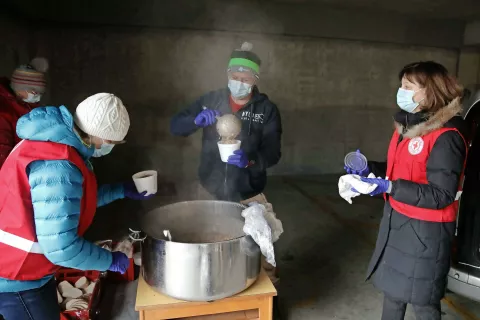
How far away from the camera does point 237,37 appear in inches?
203

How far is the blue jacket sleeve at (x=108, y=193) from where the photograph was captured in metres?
1.77

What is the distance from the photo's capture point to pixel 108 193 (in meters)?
1.78

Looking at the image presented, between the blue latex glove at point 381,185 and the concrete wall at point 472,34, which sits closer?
the blue latex glove at point 381,185

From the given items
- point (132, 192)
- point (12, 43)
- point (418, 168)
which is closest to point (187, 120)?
point (132, 192)

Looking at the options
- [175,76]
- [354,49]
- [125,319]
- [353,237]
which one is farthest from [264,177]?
[354,49]

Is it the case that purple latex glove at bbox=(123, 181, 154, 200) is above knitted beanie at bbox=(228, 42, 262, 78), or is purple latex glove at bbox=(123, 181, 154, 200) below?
below

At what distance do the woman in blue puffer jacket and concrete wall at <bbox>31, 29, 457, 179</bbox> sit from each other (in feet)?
12.7

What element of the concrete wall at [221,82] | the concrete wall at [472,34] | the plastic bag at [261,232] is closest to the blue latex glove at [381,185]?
the plastic bag at [261,232]

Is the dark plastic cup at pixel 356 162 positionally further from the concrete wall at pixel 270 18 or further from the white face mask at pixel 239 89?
the concrete wall at pixel 270 18

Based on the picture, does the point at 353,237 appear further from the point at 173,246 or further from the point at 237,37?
the point at 237,37

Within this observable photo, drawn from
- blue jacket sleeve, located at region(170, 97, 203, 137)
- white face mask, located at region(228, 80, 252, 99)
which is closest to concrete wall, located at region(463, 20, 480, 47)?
white face mask, located at region(228, 80, 252, 99)

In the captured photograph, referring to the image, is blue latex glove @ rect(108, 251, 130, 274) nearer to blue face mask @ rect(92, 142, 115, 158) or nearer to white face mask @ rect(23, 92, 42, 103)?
blue face mask @ rect(92, 142, 115, 158)

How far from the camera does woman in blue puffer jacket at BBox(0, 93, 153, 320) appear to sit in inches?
48.6

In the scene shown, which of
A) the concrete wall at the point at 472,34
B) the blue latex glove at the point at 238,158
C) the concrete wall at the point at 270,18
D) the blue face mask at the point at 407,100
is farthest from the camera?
the concrete wall at the point at 472,34
